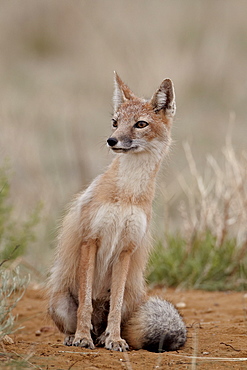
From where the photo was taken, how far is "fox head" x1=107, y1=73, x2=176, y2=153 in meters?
5.05

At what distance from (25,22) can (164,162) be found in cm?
2128

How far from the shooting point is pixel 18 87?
66.3ft

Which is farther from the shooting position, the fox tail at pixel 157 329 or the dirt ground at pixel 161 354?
the fox tail at pixel 157 329

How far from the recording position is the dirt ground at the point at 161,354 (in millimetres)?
4207

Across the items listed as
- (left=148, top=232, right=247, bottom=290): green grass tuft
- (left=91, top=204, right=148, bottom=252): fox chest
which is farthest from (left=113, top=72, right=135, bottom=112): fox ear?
(left=148, top=232, right=247, bottom=290): green grass tuft

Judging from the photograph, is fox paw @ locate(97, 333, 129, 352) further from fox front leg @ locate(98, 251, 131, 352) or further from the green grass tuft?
the green grass tuft

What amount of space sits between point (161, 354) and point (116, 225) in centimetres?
103

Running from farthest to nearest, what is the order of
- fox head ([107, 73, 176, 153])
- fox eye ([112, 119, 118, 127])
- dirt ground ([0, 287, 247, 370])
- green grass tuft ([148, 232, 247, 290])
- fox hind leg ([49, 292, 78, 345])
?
1. green grass tuft ([148, 232, 247, 290])
2. fox eye ([112, 119, 118, 127])
3. fox hind leg ([49, 292, 78, 345])
4. fox head ([107, 73, 176, 153])
5. dirt ground ([0, 287, 247, 370])

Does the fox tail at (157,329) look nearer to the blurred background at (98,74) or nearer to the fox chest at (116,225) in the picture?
the fox chest at (116,225)

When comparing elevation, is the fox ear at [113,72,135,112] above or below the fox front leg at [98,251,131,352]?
above

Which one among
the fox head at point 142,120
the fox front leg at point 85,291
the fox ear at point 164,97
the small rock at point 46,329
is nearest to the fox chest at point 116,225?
the fox front leg at point 85,291

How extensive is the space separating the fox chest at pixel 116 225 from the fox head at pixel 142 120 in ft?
1.55

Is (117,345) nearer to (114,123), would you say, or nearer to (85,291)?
(85,291)

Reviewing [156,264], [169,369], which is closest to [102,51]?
[156,264]
